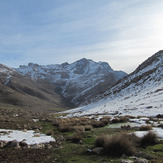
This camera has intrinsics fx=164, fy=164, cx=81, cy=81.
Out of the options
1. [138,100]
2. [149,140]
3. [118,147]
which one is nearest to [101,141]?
[118,147]

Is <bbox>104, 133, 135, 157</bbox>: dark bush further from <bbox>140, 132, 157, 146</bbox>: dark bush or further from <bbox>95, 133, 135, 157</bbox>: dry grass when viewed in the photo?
<bbox>140, 132, 157, 146</bbox>: dark bush

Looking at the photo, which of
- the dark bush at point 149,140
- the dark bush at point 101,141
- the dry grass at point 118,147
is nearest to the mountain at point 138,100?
the dark bush at point 149,140

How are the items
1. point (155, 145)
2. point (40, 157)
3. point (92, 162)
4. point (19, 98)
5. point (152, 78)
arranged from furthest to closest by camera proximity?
point (19, 98) → point (152, 78) → point (155, 145) → point (40, 157) → point (92, 162)

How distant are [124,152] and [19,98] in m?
137

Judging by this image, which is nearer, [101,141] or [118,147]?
[118,147]

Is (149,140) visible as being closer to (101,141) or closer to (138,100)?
(101,141)

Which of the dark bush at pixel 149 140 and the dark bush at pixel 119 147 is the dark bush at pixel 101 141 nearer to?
the dark bush at pixel 119 147

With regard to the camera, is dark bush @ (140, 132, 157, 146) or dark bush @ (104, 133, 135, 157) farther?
dark bush @ (140, 132, 157, 146)

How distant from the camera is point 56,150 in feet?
27.7

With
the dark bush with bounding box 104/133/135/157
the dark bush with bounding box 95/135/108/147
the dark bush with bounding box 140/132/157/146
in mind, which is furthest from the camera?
the dark bush with bounding box 140/132/157/146

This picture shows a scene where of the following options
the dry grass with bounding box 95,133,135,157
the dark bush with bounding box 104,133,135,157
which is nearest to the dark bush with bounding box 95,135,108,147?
the dry grass with bounding box 95,133,135,157

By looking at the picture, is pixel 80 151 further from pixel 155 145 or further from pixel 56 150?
pixel 155 145

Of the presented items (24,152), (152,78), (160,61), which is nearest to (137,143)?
(24,152)

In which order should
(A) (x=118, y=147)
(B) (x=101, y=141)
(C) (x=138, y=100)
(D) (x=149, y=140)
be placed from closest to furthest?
1. (A) (x=118, y=147)
2. (B) (x=101, y=141)
3. (D) (x=149, y=140)
4. (C) (x=138, y=100)
